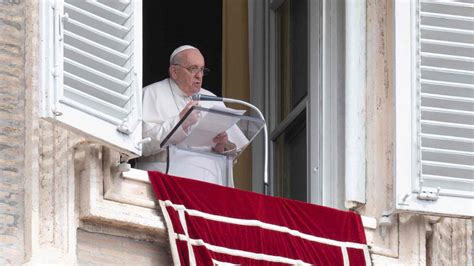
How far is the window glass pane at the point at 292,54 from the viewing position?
46.0ft

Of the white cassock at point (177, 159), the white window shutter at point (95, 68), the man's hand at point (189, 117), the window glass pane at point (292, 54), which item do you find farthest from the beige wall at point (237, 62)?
the white window shutter at point (95, 68)

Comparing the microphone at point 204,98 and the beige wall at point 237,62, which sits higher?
the beige wall at point 237,62

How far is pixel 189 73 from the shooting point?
13.9m

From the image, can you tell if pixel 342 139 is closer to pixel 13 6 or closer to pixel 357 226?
pixel 357 226

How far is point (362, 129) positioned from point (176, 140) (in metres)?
0.81

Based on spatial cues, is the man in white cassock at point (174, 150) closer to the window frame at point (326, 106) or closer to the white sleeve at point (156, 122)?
the white sleeve at point (156, 122)

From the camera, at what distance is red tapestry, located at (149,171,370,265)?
41.2ft

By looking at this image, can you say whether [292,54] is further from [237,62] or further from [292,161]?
[237,62]

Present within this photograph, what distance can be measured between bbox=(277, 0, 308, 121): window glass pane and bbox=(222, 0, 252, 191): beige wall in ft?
1.42

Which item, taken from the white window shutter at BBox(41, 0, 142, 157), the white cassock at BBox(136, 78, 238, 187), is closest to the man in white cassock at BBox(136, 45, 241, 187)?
the white cassock at BBox(136, 78, 238, 187)

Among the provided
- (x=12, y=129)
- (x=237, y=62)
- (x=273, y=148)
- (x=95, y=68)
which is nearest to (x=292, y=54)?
(x=273, y=148)

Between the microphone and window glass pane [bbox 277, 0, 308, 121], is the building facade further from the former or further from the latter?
the microphone

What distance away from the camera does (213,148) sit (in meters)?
13.3

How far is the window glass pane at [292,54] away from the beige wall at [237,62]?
43 centimetres
